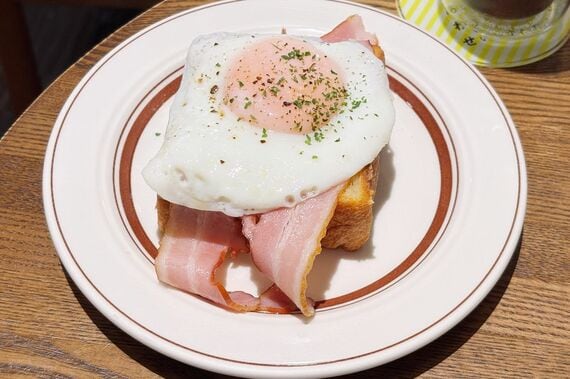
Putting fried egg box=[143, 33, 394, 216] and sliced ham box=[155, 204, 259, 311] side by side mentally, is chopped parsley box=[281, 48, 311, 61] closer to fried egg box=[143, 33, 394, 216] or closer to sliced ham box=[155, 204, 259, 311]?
fried egg box=[143, 33, 394, 216]

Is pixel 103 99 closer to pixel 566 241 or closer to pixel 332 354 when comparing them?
pixel 332 354

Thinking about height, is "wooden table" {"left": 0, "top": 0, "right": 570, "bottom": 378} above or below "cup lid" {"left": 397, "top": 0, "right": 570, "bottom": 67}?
below

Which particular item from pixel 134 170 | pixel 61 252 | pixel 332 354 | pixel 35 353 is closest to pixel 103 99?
pixel 134 170

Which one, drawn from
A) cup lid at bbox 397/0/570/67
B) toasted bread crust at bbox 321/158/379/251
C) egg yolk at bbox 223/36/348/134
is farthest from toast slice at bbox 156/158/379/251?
cup lid at bbox 397/0/570/67

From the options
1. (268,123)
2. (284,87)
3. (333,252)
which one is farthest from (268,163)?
(333,252)

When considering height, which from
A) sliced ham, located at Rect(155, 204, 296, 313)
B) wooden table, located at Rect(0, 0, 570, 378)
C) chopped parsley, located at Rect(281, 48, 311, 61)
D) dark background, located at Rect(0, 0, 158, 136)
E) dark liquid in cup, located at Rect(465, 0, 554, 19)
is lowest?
dark background, located at Rect(0, 0, 158, 136)

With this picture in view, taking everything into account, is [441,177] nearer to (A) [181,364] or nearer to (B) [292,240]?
(B) [292,240]
